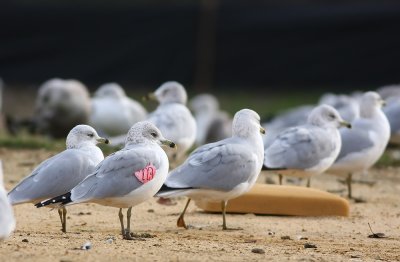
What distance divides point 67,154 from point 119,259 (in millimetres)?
1779

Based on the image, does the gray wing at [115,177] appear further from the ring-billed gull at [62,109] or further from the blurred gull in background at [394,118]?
the ring-billed gull at [62,109]

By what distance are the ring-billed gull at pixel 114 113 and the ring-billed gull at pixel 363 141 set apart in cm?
486

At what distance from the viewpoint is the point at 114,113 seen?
16.2 meters

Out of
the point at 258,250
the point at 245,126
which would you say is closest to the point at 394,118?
the point at 245,126

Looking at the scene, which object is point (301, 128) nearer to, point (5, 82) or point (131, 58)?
point (131, 58)

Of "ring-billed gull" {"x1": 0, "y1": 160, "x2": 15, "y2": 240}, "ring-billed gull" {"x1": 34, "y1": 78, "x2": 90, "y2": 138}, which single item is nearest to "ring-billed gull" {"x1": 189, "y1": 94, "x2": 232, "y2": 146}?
"ring-billed gull" {"x1": 34, "y1": 78, "x2": 90, "y2": 138}

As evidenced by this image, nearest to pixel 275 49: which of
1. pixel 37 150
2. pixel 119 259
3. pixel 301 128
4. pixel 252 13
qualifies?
pixel 252 13

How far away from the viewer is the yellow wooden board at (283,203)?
9539 millimetres

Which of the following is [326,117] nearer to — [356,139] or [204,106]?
[356,139]

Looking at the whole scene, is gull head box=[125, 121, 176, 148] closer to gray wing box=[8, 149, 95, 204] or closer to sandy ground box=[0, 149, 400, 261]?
gray wing box=[8, 149, 95, 204]

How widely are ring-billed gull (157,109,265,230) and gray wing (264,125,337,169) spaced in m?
1.38

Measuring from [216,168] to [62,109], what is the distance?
743cm

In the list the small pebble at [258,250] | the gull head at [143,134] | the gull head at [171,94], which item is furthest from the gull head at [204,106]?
the small pebble at [258,250]

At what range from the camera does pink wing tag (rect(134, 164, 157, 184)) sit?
7.79 meters
